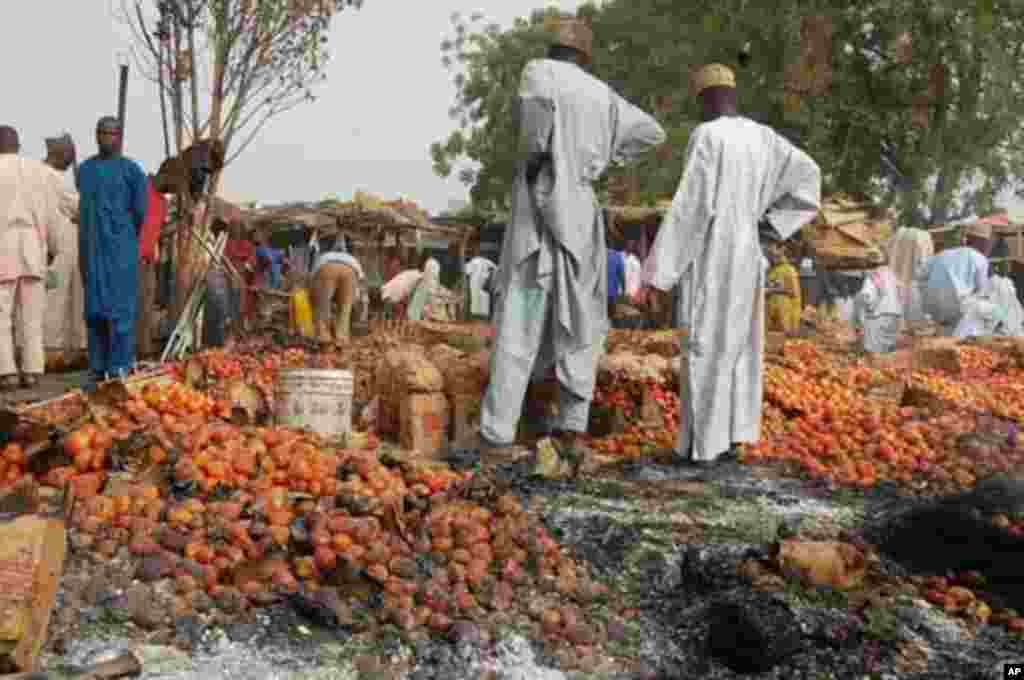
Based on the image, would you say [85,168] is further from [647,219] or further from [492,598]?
[647,219]

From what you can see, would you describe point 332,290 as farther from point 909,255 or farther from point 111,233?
point 909,255

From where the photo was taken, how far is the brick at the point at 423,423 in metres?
5.72

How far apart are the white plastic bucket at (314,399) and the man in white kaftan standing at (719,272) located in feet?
Result: 5.24

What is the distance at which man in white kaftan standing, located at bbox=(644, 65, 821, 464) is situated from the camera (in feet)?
17.5

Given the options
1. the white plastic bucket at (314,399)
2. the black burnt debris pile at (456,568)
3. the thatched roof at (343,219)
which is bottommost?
the black burnt debris pile at (456,568)

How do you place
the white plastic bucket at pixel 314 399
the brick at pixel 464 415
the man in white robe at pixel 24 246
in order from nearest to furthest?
the white plastic bucket at pixel 314 399
the brick at pixel 464 415
the man in white robe at pixel 24 246

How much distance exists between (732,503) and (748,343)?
115 cm

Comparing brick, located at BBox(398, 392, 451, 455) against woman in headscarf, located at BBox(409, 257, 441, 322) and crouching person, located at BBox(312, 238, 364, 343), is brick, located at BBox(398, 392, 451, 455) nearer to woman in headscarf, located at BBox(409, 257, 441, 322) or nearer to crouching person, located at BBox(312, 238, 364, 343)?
crouching person, located at BBox(312, 238, 364, 343)

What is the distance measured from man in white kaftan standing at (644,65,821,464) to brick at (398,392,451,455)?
124 centimetres

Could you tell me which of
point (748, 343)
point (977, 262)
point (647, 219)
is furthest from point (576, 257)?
point (647, 219)

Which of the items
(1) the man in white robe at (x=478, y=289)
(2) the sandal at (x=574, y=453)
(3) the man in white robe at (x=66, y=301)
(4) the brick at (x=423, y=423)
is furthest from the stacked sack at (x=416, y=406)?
(1) the man in white robe at (x=478, y=289)

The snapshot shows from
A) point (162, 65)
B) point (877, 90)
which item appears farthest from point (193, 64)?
point (877, 90)

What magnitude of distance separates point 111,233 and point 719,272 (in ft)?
12.6

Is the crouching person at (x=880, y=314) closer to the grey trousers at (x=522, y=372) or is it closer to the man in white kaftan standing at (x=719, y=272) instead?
the man in white kaftan standing at (x=719, y=272)
